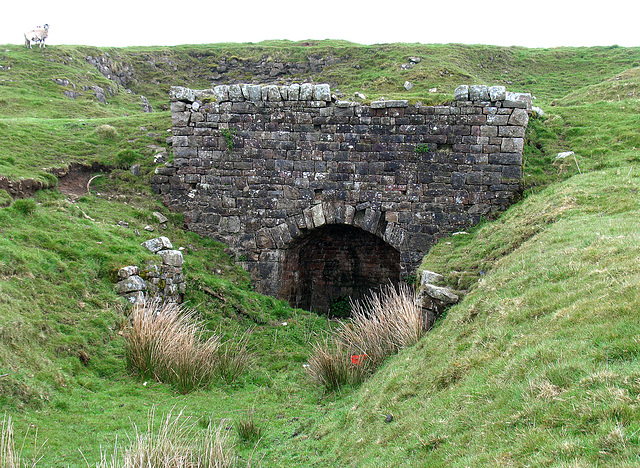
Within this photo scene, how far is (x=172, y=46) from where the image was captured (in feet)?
95.6

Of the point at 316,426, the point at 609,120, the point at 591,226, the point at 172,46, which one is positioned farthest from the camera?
the point at 172,46

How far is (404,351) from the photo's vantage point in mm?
7457

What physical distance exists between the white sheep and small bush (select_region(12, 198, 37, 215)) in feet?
64.7

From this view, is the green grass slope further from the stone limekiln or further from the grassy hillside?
the stone limekiln

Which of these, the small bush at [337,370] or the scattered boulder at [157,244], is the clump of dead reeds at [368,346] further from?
the scattered boulder at [157,244]

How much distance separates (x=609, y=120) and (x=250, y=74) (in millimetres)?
15590

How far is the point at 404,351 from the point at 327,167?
6.00 metres

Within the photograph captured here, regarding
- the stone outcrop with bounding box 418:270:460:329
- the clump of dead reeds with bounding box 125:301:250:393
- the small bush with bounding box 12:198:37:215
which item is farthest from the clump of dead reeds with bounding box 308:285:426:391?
the small bush with bounding box 12:198:37:215

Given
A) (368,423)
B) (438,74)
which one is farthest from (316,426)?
(438,74)

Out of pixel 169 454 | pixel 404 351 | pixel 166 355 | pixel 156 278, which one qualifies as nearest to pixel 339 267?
pixel 156 278

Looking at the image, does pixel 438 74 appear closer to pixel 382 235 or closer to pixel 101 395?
pixel 382 235

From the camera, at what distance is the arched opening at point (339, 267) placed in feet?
46.6

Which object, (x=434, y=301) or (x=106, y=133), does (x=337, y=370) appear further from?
(x=106, y=133)

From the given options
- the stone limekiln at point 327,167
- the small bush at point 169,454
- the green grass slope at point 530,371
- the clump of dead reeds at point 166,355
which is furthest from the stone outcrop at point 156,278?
the green grass slope at point 530,371
